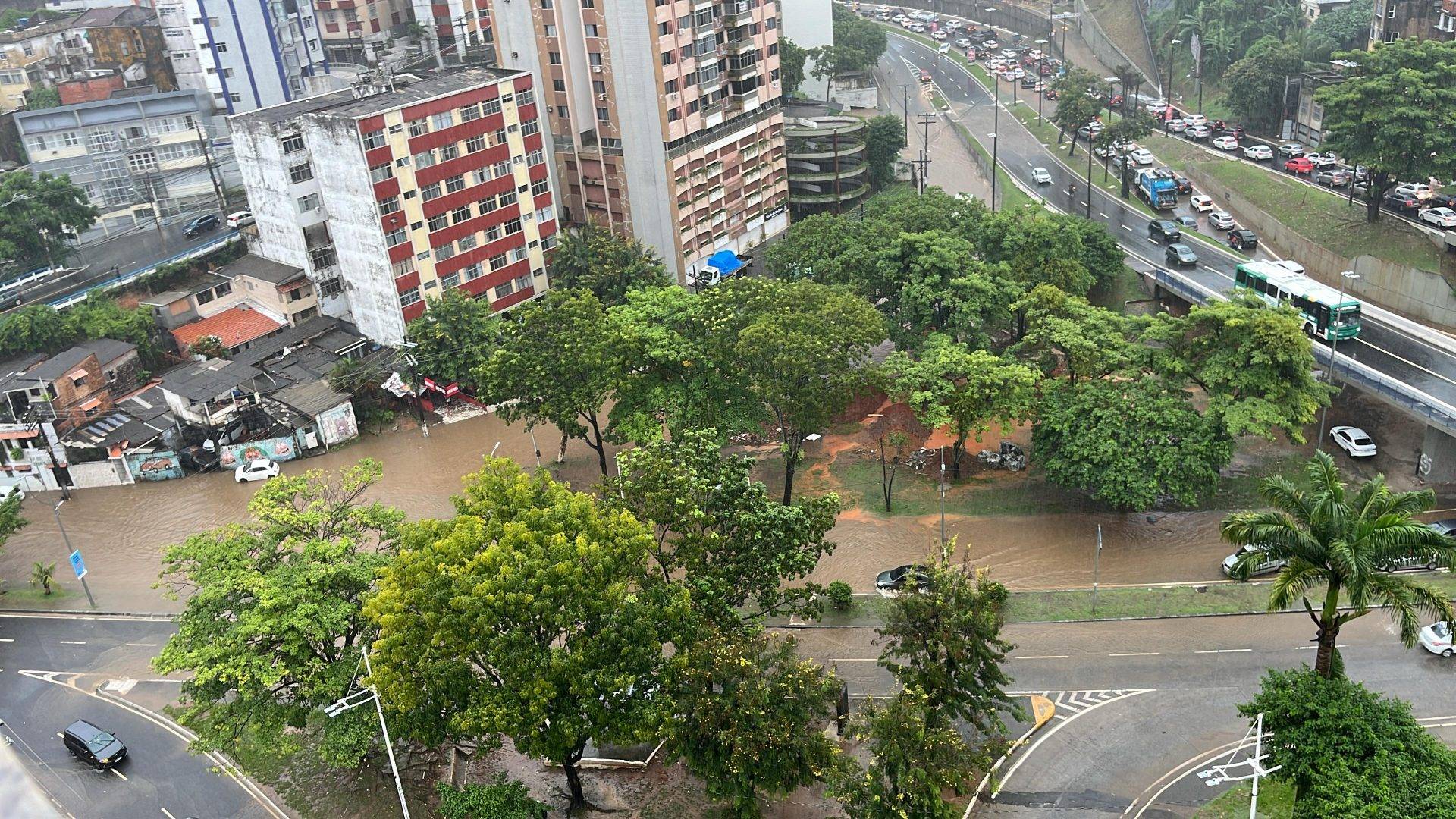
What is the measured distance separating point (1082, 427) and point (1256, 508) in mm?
9980

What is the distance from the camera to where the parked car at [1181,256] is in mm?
74312

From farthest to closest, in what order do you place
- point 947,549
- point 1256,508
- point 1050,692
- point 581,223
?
point 581,223 < point 1256,508 < point 1050,692 < point 947,549

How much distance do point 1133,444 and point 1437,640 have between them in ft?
46.7

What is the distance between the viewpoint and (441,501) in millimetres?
63312

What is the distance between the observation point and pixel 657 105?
262ft

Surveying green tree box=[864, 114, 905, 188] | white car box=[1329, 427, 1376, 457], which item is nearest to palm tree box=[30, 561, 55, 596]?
white car box=[1329, 427, 1376, 457]

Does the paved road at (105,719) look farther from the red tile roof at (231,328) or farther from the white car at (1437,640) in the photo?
the white car at (1437,640)

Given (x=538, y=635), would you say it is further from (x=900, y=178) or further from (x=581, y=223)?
(x=900, y=178)

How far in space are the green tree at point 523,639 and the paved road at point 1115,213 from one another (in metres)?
41.6

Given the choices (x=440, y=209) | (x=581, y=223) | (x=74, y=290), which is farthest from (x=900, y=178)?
(x=74, y=290)

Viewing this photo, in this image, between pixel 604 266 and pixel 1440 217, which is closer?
pixel 1440 217

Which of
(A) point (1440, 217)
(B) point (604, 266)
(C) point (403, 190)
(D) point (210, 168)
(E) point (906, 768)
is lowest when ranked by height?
(E) point (906, 768)

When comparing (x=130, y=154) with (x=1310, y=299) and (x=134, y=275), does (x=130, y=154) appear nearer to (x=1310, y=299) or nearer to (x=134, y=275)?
(x=134, y=275)

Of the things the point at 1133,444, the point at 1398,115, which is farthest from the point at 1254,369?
the point at 1398,115
